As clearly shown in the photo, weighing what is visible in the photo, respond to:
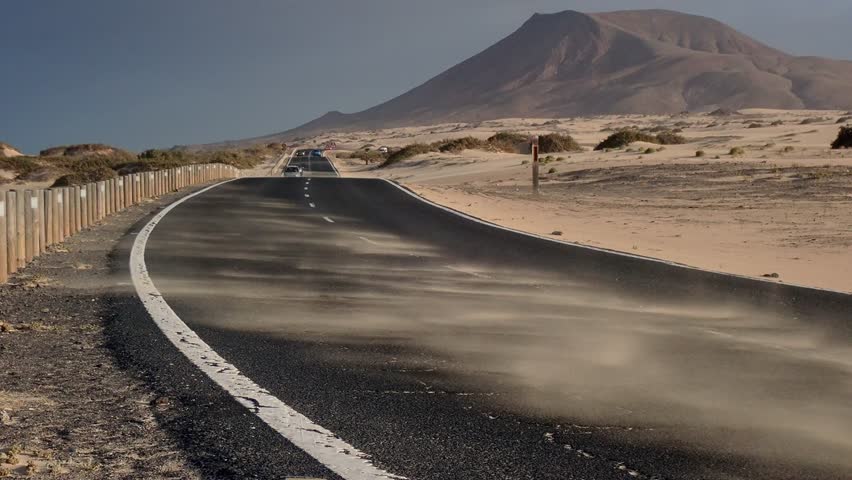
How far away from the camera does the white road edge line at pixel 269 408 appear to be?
18.6 ft

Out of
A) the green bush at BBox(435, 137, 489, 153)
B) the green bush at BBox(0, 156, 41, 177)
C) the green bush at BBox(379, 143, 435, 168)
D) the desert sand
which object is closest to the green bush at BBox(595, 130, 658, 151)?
the desert sand

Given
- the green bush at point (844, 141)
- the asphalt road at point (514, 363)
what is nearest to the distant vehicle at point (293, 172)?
the green bush at point (844, 141)

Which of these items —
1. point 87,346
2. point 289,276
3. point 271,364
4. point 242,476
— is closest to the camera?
point 242,476

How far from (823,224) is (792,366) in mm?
18882

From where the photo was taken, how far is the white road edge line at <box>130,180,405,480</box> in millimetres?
5680

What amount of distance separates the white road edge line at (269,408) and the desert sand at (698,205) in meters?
9.09

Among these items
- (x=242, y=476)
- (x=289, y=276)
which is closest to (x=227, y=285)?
(x=289, y=276)

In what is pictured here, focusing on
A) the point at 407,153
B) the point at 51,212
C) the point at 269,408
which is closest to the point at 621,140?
the point at 407,153

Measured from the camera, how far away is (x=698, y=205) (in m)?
34.8

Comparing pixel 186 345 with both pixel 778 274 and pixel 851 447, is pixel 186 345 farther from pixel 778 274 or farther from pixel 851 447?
pixel 778 274

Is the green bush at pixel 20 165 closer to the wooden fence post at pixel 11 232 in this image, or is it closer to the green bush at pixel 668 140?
the green bush at pixel 668 140

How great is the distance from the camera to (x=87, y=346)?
9047 millimetres

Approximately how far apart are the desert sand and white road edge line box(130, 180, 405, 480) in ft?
29.8

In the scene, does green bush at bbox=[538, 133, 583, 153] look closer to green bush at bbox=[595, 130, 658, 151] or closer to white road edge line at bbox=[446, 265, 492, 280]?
green bush at bbox=[595, 130, 658, 151]
